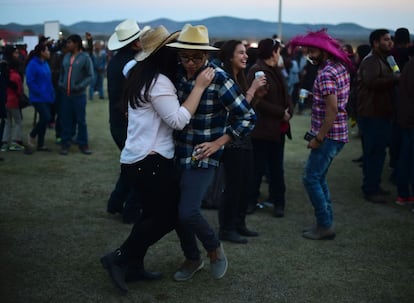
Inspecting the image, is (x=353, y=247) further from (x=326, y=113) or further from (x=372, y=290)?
(x=326, y=113)

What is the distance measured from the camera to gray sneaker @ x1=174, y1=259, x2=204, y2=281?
157 inches

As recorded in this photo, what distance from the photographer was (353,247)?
484cm

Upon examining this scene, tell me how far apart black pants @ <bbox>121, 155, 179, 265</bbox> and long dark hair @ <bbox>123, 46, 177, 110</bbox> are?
0.41 meters

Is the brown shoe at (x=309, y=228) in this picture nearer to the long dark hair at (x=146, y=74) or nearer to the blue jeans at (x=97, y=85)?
the long dark hair at (x=146, y=74)

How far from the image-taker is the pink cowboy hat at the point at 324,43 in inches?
183

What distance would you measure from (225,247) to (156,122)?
1.72 metres

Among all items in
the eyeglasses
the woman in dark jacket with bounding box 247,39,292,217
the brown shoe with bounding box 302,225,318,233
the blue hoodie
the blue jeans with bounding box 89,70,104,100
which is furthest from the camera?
the blue jeans with bounding box 89,70,104,100

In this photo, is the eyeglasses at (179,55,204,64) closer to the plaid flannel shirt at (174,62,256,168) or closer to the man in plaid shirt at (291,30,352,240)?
the plaid flannel shirt at (174,62,256,168)

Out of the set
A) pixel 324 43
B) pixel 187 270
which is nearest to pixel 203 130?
pixel 187 270

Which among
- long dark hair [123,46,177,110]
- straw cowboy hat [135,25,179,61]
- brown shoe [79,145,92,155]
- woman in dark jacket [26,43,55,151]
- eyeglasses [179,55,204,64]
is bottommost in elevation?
brown shoe [79,145,92,155]

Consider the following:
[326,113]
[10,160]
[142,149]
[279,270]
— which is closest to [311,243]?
[279,270]

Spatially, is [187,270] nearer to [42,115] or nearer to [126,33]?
[126,33]

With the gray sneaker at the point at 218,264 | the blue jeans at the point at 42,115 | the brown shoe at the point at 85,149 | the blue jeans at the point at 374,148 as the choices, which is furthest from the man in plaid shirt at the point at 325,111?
the blue jeans at the point at 42,115

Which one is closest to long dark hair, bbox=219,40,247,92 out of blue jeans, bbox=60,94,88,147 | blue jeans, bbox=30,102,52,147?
blue jeans, bbox=60,94,88,147
